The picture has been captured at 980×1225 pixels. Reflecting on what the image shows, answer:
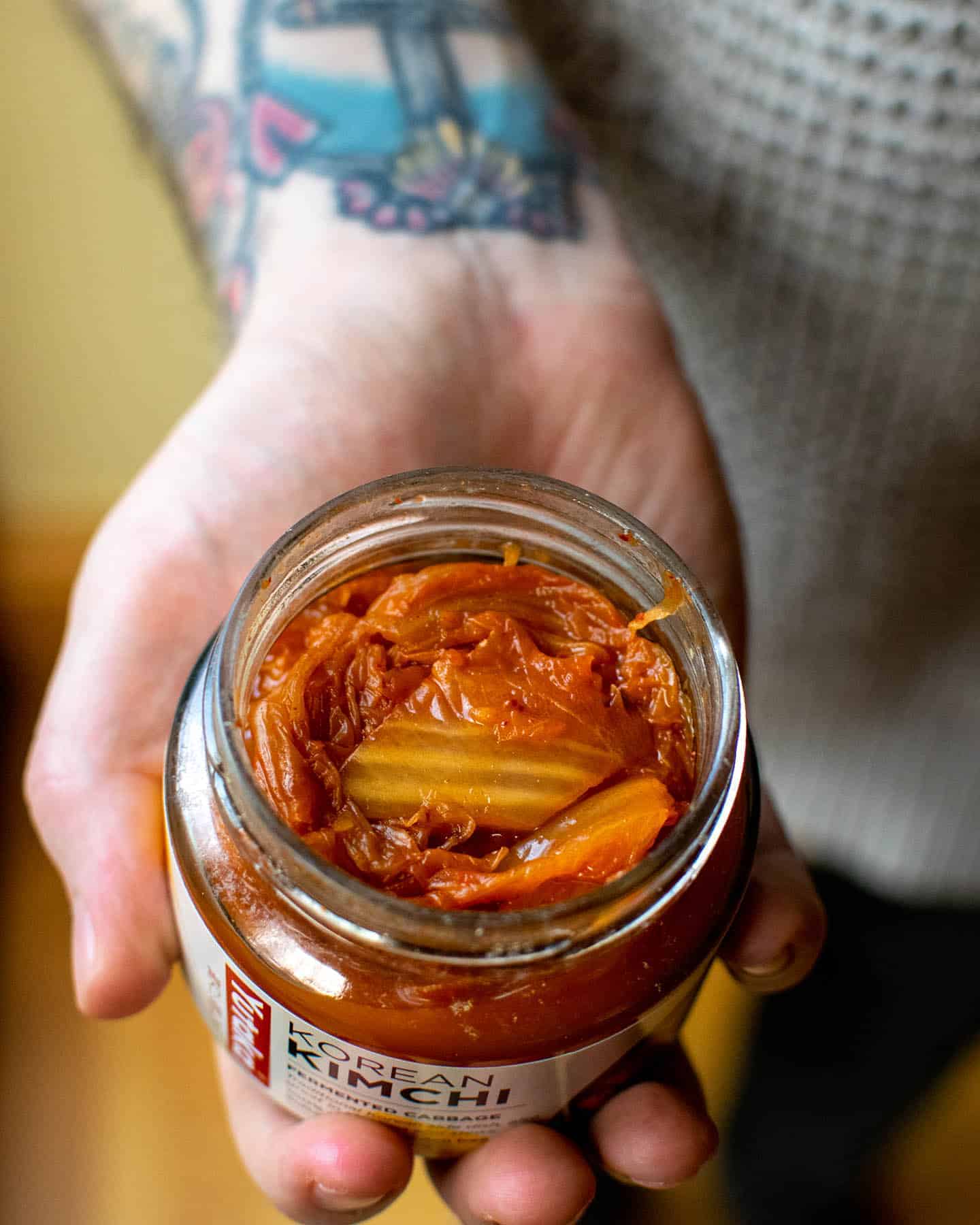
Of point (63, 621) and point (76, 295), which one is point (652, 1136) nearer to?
point (63, 621)

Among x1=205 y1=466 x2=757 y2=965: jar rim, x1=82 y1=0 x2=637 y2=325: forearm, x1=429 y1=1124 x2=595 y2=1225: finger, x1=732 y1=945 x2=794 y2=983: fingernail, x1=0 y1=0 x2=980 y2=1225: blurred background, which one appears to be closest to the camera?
x1=205 y1=466 x2=757 y2=965: jar rim

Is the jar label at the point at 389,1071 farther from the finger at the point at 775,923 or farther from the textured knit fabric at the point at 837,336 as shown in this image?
the textured knit fabric at the point at 837,336

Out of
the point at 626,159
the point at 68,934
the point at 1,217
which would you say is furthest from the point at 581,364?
the point at 1,217

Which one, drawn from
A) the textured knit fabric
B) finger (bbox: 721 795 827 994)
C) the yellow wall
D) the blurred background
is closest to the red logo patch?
finger (bbox: 721 795 827 994)

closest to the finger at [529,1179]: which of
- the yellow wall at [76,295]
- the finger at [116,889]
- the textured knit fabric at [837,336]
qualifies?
the finger at [116,889]

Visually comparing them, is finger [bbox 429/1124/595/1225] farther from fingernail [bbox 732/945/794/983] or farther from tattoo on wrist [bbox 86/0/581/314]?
tattoo on wrist [bbox 86/0/581/314]

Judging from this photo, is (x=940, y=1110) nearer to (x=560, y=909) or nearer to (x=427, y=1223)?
(x=427, y=1223)
